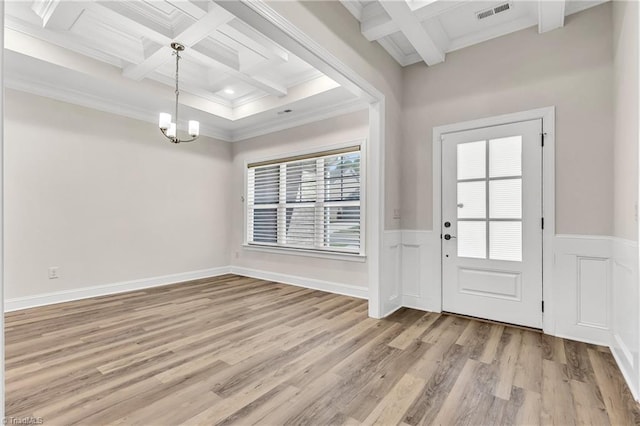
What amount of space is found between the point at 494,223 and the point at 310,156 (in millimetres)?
2757

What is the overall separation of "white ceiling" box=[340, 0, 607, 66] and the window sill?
8.60 ft

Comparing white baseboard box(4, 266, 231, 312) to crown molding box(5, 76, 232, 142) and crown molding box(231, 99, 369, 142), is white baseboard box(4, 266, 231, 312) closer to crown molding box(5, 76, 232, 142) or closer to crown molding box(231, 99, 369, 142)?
crown molding box(5, 76, 232, 142)

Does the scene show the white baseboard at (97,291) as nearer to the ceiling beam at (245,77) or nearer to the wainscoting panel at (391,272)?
the ceiling beam at (245,77)

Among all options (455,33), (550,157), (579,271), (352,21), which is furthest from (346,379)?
(455,33)

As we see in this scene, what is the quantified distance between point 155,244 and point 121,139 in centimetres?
164

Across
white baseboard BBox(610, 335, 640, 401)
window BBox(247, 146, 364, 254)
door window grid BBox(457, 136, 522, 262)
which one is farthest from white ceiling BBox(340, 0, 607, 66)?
white baseboard BBox(610, 335, 640, 401)

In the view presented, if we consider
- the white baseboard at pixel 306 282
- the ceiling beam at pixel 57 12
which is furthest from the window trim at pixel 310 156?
the ceiling beam at pixel 57 12

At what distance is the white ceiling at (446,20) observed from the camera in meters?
2.77

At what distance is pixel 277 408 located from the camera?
1.82 metres

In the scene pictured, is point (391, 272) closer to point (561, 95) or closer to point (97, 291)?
point (561, 95)

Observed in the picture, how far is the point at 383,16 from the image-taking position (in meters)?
2.94

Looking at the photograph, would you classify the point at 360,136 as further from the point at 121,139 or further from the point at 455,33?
the point at 121,139

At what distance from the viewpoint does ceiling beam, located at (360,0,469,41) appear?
2.75 m

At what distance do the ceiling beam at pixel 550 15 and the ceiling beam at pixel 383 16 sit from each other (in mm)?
658
